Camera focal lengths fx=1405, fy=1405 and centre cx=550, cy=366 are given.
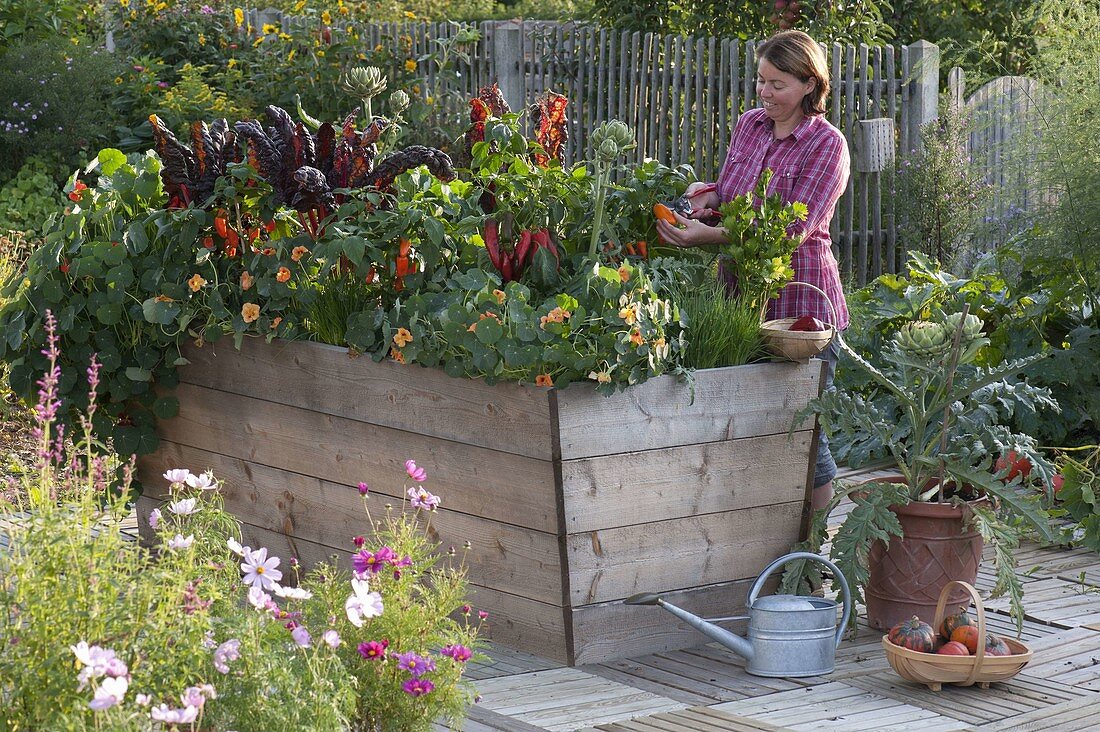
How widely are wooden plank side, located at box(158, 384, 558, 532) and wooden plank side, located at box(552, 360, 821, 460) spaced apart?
154mm

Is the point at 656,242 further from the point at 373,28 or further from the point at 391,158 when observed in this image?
the point at 373,28

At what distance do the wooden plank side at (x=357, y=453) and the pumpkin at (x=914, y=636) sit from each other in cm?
88

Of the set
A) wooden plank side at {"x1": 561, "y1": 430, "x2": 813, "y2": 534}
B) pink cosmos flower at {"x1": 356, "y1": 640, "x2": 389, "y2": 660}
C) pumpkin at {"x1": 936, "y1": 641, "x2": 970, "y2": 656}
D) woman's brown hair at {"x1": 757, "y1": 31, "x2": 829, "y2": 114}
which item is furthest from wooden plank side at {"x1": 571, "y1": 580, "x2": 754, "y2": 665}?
woman's brown hair at {"x1": 757, "y1": 31, "x2": 829, "y2": 114}

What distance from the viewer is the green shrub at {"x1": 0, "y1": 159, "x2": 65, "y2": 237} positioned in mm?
8539

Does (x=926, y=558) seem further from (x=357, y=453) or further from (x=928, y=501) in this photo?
(x=357, y=453)

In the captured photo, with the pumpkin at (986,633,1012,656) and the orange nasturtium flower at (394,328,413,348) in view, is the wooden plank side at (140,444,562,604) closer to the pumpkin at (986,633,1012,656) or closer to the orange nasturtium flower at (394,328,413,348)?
the orange nasturtium flower at (394,328,413,348)

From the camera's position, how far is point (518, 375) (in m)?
3.53

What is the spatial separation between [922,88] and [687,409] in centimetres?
475

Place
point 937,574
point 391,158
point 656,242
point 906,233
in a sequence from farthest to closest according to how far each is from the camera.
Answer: point 906,233 → point 656,242 → point 391,158 → point 937,574

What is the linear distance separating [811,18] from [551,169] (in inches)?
191

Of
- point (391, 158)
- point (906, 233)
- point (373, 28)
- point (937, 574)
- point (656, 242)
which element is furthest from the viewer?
point (373, 28)

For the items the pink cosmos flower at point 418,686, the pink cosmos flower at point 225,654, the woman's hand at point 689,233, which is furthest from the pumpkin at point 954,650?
the pink cosmos flower at point 225,654

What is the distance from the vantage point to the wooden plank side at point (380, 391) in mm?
3557

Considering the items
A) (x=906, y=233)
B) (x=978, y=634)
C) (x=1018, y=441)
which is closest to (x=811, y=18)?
(x=906, y=233)
